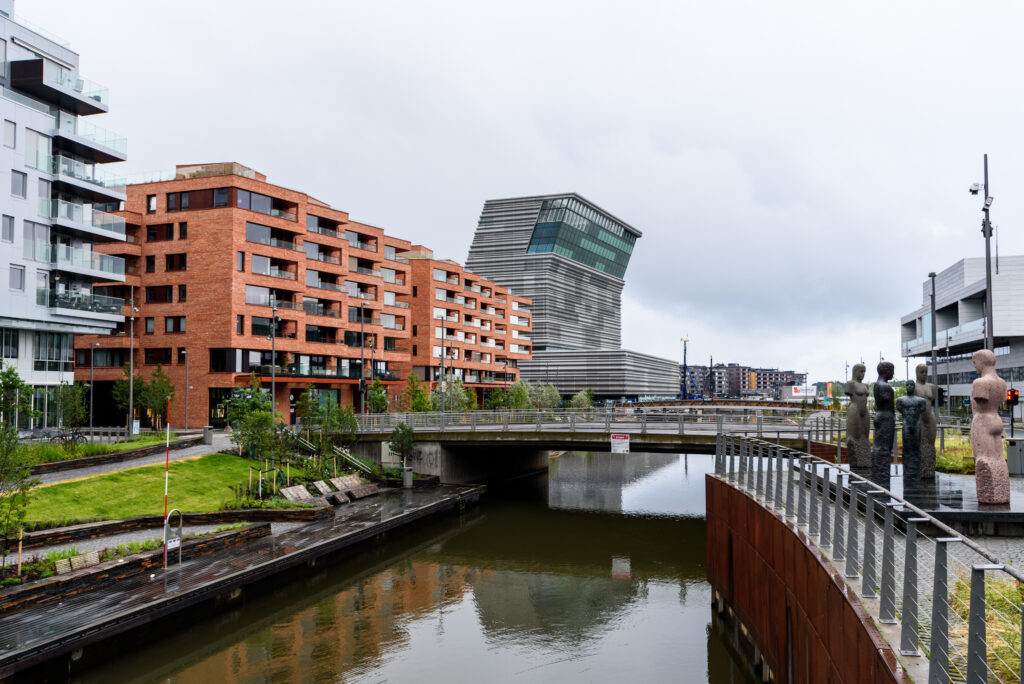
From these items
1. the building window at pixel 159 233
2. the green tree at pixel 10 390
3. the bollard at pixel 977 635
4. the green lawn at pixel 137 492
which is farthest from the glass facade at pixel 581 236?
the bollard at pixel 977 635

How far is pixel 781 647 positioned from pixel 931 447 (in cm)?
830

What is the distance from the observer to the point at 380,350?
237 ft

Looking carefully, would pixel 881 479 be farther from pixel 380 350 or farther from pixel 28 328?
pixel 380 350

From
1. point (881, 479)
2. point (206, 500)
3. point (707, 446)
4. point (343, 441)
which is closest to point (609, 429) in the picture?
point (707, 446)

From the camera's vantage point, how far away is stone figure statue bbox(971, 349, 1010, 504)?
14.1 m

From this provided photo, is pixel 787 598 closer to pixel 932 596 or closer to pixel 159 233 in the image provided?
pixel 932 596

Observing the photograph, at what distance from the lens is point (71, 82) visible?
44.8m

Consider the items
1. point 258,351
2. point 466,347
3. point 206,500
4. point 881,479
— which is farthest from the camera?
point 466,347

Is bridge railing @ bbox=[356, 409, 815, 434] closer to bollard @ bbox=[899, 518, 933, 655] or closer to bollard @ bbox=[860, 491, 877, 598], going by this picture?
bollard @ bbox=[860, 491, 877, 598]

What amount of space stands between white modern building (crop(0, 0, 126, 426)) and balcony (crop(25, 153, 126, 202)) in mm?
62

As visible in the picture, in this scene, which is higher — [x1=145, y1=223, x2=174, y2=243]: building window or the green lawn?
[x1=145, y1=223, x2=174, y2=243]: building window

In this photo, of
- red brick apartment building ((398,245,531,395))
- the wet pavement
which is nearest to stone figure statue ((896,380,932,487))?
the wet pavement

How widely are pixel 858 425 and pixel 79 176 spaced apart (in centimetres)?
4577

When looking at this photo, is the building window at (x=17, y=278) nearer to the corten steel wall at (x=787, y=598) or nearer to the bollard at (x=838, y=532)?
the corten steel wall at (x=787, y=598)
